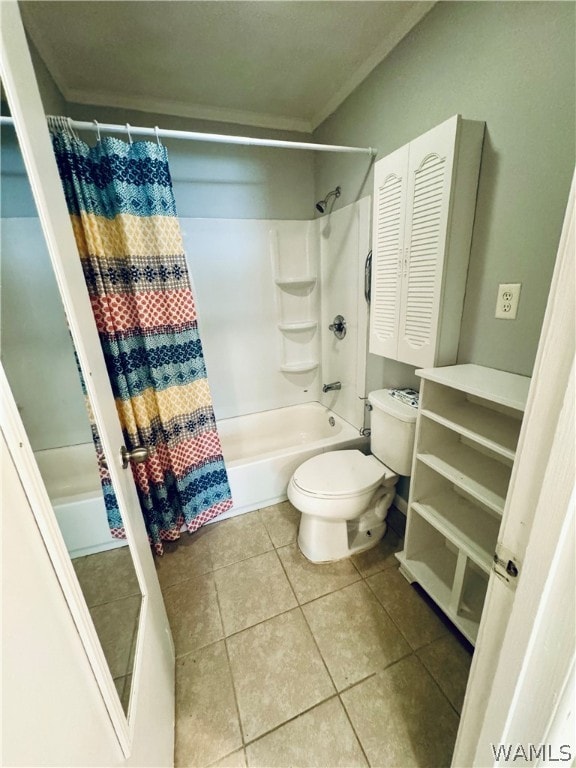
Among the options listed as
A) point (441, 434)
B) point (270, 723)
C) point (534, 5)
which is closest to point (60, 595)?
point (270, 723)

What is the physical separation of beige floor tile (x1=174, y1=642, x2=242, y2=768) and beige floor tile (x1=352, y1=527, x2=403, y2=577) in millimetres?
751

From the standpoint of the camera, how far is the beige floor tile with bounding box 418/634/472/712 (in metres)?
1.06

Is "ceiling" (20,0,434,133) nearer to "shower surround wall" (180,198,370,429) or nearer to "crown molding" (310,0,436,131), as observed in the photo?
"crown molding" (310,0,436,131)

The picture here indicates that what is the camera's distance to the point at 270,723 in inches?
39.5

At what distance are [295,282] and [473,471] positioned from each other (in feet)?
5.78

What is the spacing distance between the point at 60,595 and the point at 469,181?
5.39ft

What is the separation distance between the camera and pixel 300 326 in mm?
2416

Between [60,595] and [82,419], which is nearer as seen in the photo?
[60,595]

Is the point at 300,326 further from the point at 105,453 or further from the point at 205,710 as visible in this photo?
the point at 205,710

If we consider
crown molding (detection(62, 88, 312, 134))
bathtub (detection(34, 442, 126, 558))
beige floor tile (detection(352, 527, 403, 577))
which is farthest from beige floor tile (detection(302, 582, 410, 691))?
crown molding (detection(62, 88, 312, 134))

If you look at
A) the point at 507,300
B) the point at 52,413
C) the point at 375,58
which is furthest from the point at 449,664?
the point at 375,58

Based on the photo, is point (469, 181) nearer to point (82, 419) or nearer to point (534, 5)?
point (534, 5)

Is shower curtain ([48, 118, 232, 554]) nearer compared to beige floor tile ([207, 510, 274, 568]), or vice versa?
shower curtain ([48, 118, 232, 554])

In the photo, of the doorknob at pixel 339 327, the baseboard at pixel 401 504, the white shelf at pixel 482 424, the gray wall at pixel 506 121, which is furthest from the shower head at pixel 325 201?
A: the baseboard at pixel 401 504
